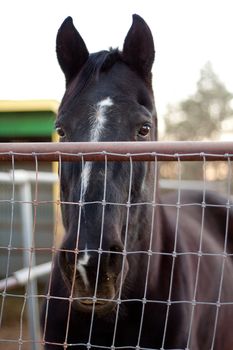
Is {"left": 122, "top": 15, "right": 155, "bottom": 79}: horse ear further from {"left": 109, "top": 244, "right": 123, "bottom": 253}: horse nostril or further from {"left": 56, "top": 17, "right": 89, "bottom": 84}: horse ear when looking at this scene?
{"left": 109, "top": 244, "right": 123, "bottom": 253}: horse nostril

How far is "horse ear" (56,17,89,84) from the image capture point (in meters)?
2.78

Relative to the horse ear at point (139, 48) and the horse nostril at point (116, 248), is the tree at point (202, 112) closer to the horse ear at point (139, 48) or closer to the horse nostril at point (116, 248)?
the horse ear at point (139, 48)

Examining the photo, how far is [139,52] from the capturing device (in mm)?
2736

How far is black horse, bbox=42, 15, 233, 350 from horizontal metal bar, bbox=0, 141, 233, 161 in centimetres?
8

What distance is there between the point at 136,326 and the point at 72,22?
5.33 feet

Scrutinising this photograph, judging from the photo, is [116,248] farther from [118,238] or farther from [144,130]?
[144,130]

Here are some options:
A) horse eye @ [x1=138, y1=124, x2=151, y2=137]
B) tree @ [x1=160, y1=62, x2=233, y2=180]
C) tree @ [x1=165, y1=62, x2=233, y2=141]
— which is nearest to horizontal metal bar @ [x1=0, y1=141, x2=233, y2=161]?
horse eye @ [x1=138, y1=124, x2=151, y2=137]

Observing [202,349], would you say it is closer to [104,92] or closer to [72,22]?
[104,92]

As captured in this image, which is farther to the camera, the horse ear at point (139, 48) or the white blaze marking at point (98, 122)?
the horse ear at point (139, 48)

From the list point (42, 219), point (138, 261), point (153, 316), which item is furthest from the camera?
point (42, 219)

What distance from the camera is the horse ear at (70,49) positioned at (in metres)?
2.78

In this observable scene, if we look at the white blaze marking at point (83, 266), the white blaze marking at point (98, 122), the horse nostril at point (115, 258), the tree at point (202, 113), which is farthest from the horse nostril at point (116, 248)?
the tree at point (202, 113)

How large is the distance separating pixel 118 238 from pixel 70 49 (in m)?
1.24

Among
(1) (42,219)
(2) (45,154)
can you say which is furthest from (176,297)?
(1) (42,219)
